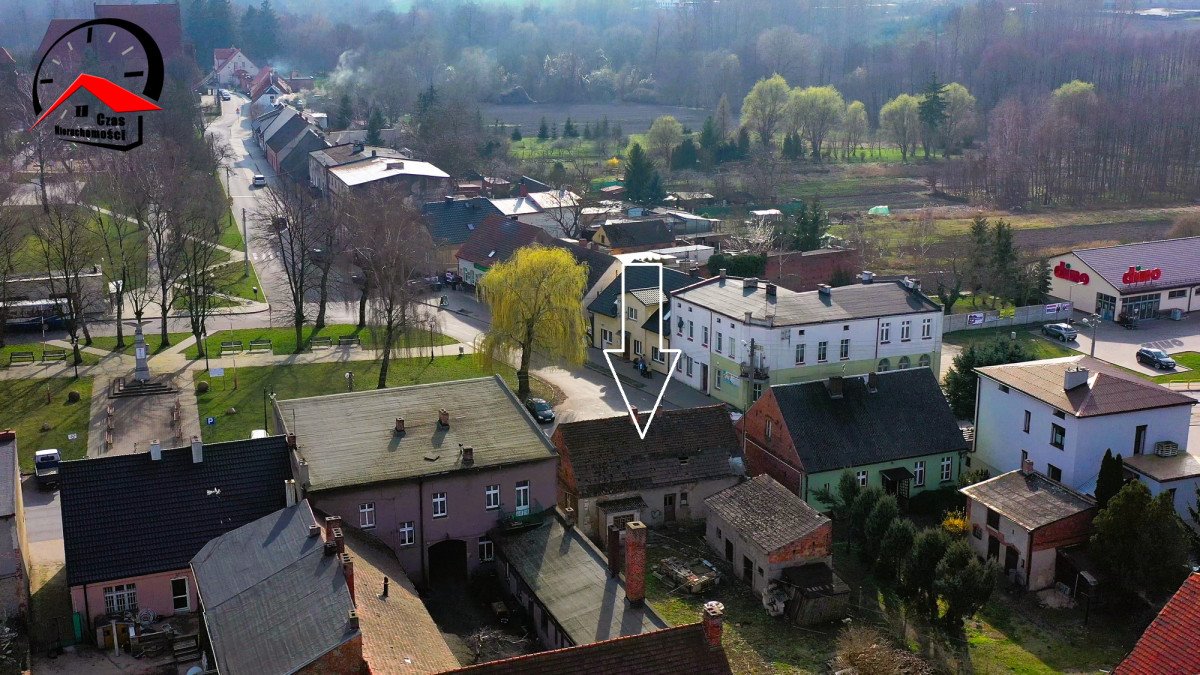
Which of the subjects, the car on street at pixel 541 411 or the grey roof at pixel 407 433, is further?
the car on street at pixel 541 411

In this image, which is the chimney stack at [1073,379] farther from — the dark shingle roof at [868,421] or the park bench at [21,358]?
the park bench at [21,358]

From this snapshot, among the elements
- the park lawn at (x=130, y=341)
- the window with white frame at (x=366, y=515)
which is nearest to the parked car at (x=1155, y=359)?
the window with white frame at (x=366, y=515)

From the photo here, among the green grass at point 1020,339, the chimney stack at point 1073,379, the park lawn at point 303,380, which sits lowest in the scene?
the green grass at point 1020,339

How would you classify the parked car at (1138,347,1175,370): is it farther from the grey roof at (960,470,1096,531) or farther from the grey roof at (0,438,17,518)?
the grey roof at (0,438,17,518)

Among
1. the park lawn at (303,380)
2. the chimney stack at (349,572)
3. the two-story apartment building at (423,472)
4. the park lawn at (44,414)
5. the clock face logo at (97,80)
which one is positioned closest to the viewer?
the chimney stack at (349,572)

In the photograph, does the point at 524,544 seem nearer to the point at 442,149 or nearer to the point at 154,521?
the point at 154,521

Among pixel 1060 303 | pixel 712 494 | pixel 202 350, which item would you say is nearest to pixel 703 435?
pixel 712 494
